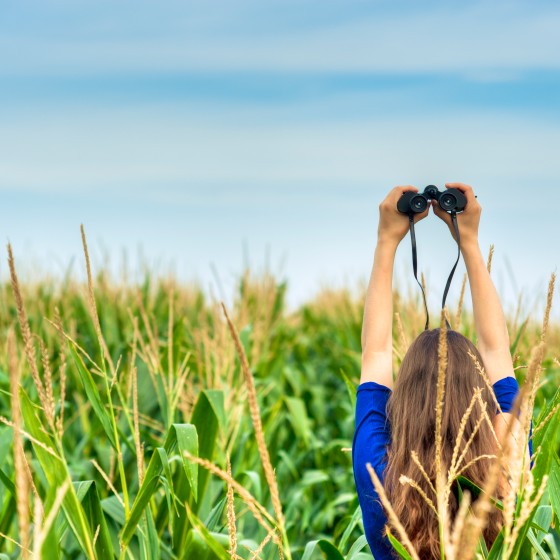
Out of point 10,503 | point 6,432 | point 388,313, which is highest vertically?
point 388,313

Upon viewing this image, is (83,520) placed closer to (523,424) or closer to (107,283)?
(523,424)

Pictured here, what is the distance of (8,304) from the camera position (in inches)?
287

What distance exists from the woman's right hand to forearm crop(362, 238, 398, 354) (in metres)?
0.16

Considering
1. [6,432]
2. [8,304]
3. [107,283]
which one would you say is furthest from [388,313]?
[8,304]

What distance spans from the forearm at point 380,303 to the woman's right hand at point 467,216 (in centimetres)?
16

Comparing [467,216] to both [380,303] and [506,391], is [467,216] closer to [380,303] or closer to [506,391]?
[380,303]

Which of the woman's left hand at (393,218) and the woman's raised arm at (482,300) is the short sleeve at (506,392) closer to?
the woman's raised arm at (482,300)

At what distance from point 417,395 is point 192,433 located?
23.2 inches

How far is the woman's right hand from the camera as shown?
2.08 meters

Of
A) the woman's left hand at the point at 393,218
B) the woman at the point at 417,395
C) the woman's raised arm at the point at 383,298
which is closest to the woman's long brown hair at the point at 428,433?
the woman at the point at 417,395

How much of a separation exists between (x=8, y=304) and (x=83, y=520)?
238 inches

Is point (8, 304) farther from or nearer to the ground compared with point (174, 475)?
farther from the ground

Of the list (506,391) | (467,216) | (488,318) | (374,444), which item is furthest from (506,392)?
(467,216)

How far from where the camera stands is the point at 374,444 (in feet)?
6.16
